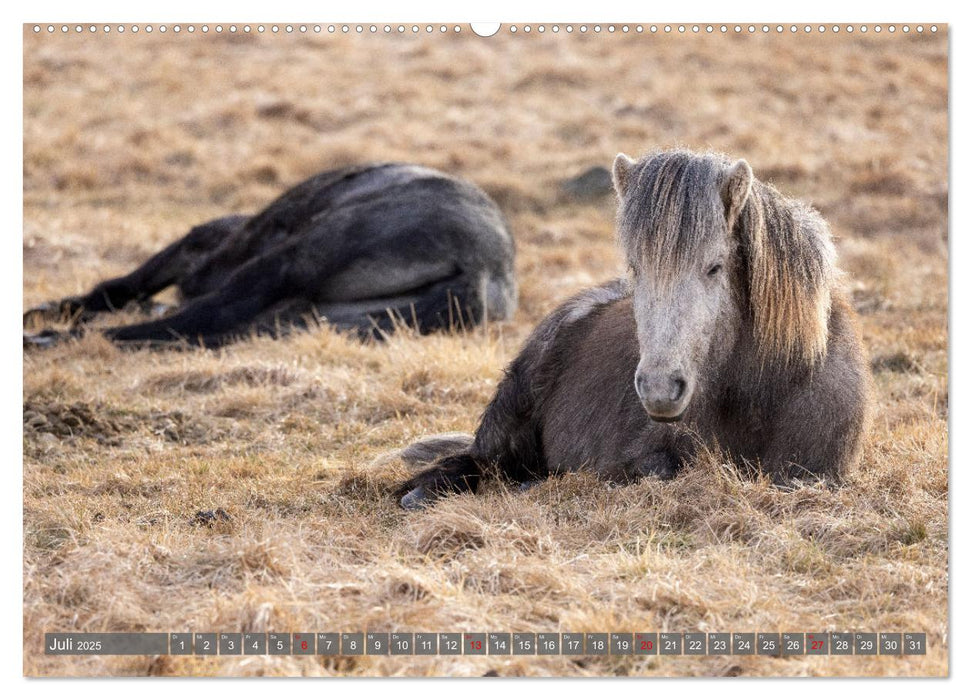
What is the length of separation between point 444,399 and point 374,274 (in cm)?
200

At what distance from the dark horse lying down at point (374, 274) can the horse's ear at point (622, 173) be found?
4.26 metres

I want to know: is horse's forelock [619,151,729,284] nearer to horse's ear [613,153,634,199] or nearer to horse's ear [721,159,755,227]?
horse's ear [721,159,755,227]

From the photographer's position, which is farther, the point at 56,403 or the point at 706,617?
the point at 56,403

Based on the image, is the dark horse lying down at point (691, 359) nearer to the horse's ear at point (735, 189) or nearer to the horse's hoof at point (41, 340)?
the horse's ear at point (735, 189)

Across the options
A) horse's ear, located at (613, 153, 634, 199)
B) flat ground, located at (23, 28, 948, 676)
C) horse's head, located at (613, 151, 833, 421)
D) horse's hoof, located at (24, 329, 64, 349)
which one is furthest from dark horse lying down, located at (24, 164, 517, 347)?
horse's head, located at (613, 151, 833, 421)

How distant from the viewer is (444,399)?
7.57 m

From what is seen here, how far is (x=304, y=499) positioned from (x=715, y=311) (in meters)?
2.20

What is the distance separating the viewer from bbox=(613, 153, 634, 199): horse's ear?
4805 mm

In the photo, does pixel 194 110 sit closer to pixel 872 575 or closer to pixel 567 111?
pixel 567 111

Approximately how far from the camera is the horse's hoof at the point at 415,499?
5.46m

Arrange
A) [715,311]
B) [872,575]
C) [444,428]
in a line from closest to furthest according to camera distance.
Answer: [872,575] → [715,311] → [444,428]

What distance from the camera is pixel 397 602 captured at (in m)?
3.96

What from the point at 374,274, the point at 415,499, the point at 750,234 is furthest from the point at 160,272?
the point at 750,234

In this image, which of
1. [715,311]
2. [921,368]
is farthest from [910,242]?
[715,311]
